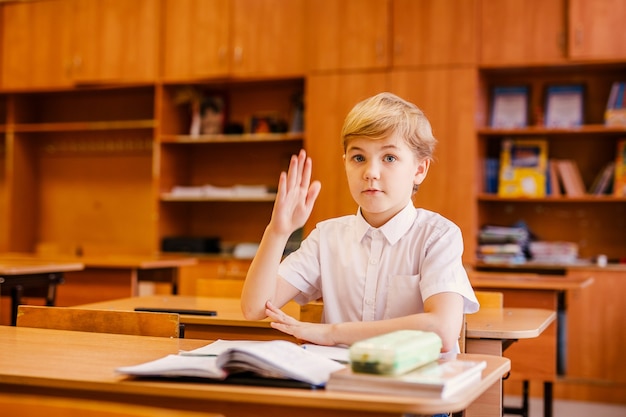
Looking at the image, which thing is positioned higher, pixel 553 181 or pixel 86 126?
pixel 86 126

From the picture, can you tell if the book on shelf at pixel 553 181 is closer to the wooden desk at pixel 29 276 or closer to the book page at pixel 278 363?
the wooden desk at pixel 29 276

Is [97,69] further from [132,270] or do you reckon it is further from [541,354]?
[541,354]

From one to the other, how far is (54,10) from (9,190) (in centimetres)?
152

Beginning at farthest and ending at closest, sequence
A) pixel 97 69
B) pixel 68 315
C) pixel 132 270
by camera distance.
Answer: pixel 97 69, pixel 132 270, pixel 68 315

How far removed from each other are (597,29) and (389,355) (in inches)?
168

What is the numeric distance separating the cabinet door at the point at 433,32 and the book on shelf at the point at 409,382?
13.6 feet

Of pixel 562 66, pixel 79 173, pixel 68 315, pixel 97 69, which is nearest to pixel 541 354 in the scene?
Result: pixel 68 315

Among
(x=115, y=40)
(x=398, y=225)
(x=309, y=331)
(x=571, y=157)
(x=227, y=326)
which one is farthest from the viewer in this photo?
(x=115, y=40)

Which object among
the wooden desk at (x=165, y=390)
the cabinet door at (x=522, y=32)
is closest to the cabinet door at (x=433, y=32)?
the cabinet door at (x=522, y=32)

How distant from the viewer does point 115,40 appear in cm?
612

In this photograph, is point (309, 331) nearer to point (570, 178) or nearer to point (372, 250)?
point (372, 250)

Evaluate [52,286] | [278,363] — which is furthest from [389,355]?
[52,286]

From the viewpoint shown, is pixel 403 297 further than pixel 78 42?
No

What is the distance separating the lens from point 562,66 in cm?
517
